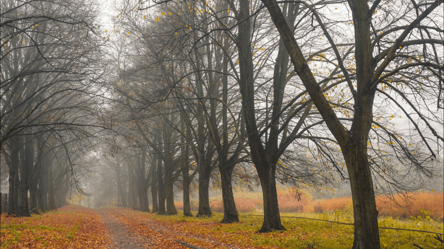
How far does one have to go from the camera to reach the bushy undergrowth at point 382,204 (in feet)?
43.9

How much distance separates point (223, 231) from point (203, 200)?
6486 mm

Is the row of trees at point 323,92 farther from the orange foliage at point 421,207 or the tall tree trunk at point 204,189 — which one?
the orange foliage at point 421,207

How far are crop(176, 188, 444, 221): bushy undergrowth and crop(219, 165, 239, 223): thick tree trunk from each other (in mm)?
2585

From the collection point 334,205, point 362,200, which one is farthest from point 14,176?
point 334,205

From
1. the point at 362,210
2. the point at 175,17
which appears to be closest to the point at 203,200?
the point at 175,17

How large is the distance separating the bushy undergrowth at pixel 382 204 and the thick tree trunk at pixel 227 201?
8.48ft

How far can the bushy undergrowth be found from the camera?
43.9ft

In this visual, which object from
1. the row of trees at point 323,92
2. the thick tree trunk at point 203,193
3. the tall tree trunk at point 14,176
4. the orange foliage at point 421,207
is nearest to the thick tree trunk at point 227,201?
the row of trees at point 323,92

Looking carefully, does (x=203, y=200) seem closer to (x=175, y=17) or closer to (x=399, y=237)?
(x=175, y=17)

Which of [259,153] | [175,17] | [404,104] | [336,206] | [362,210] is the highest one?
[175,17]

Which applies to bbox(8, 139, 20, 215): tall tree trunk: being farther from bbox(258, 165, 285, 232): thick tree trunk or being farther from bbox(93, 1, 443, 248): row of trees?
bbox(258, 165, 285, 232): thick tree trunk

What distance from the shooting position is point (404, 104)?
25.9ft

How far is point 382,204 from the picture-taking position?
17328 mm

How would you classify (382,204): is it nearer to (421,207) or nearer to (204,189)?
(421,207)
